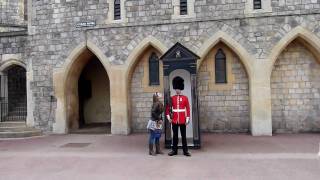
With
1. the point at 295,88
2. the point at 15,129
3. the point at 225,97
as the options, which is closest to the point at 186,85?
the point at 225,97

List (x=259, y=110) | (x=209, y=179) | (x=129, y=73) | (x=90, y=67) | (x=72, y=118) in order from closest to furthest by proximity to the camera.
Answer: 1. (x=209, y=179)
2. (x=259, y=110)
3. (x=129, y=73)
4. (x=72, y=118)
5. (x=90, y=67)

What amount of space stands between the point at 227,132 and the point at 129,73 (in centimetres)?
409

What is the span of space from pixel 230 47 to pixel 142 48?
121 inches

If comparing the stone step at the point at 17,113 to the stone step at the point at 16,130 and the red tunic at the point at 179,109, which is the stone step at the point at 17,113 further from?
the red tunic at the point at 179,109

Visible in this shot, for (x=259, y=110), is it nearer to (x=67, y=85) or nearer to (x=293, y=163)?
A: (x=293, y=163)

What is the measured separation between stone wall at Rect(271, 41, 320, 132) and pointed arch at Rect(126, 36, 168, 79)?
4.07 m

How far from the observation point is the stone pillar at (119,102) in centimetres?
1323

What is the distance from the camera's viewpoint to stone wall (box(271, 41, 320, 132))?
1276 cm

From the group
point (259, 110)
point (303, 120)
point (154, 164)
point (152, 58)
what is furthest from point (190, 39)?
point (154, 164)

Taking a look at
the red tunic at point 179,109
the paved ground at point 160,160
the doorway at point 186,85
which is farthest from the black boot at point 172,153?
the doorway at point 186,85

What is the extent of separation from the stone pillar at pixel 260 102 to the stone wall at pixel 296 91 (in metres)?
0.62

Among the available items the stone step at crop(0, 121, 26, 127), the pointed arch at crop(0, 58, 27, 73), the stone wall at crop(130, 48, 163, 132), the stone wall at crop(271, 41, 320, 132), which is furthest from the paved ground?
the pointed arch at crop(0, 58, 27, 73)

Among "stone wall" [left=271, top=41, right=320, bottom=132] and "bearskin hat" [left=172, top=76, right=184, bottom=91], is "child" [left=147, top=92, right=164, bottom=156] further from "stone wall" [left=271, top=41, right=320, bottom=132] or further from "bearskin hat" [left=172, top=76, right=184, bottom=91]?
"stone wall" [left=271, top=41, right=320, bottom=132]

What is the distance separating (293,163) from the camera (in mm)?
7852
